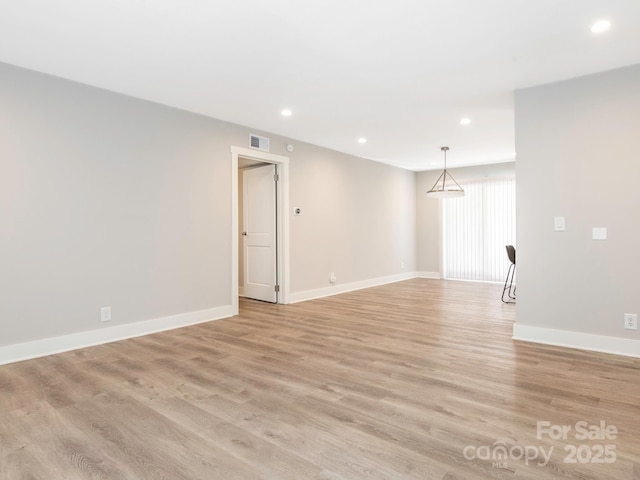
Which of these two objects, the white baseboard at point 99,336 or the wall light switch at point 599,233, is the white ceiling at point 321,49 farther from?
the white baseboard at point 99,336

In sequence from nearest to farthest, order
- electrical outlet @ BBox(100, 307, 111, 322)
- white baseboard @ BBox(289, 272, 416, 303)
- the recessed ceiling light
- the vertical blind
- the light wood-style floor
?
the light wood-style floor < the recessed ceiling light < electrical outlet @ BBox(100, 307, 111, 322) < white baseboard @ BBox(289, 272, 416, 303) < the vertical blind

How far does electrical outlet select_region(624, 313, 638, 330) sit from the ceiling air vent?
4.44 metres

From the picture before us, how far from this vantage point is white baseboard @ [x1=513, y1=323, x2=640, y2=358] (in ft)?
10.2

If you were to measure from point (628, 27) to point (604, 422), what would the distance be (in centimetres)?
262

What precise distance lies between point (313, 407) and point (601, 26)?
10.6 feet

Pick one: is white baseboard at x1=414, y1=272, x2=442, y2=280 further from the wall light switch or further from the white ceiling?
the wall light switch

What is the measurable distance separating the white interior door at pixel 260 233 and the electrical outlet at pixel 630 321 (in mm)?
4127

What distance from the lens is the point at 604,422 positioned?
1978mm

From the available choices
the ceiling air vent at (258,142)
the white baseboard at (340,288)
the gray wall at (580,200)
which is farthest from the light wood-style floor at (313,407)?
the ceiling air vent at (258,142)

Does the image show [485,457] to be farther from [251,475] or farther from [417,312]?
[417,312]

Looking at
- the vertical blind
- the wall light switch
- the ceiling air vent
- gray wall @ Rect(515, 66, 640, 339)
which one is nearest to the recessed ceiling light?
gray wall @ Rect(515, 66, 640, 339)

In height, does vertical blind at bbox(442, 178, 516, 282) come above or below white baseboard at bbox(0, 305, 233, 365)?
above

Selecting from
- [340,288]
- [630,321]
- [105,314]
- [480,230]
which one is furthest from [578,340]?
[480,230]

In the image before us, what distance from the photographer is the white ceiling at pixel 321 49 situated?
2.35 metres
